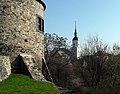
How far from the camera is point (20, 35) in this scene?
19.3 m

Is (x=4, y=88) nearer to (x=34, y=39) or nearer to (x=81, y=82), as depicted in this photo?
(x=34, y=39)

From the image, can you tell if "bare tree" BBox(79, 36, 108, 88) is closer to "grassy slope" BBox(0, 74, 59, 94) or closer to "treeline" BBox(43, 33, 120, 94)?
"treeline" BBox(43, 33, 120, 94)

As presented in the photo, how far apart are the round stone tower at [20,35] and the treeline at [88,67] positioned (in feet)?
11.4

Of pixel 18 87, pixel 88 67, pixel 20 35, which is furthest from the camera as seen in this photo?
pixel 88 67

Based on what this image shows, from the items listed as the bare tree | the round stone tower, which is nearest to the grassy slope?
the round stone tower

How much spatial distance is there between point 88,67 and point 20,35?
13714 millimetres

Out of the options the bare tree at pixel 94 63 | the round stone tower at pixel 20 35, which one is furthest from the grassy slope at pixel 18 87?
the bare tree at pixel 94 63

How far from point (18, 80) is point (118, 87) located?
8.95 meters

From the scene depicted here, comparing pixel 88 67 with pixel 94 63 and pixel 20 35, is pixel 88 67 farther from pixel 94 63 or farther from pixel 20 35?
pixel 20 35

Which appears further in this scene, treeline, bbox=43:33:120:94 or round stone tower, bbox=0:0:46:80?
treeline, bbox=43:33:120:94

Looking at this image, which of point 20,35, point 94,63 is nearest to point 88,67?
point 94,63

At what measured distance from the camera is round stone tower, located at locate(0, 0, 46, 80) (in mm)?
18656

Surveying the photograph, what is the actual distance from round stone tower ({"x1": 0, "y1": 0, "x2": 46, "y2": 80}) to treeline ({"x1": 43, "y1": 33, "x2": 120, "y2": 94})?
3472 mm

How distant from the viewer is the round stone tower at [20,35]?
18656mm
